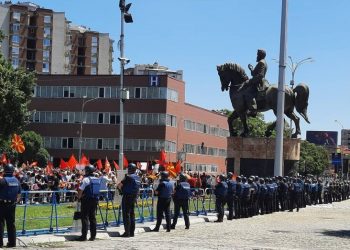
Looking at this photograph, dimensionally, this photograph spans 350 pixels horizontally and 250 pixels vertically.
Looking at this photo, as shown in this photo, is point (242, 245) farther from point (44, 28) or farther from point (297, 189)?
point (44, 28)

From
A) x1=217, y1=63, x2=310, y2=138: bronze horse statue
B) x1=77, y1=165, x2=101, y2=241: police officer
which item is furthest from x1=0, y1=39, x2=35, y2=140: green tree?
x1=77, y1=165, x2=101, y2=241: police officer

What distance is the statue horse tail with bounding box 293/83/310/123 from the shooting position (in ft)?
128

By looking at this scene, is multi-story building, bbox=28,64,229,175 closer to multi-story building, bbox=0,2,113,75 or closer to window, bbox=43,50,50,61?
multi-story building, bbox=0,2,113,75

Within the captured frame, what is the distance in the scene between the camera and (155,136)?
298 ft

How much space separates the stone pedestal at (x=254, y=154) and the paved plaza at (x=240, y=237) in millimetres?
10843

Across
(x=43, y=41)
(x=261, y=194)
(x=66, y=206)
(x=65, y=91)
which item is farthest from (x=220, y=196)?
(x=43, y=41)

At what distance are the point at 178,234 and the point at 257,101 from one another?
1844cm

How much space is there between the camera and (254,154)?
3859 cm

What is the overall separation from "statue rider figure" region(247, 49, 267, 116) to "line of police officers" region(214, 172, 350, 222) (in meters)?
4.20

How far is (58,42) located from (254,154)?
97733 mm

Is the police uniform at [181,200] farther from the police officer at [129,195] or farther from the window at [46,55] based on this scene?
the window at [46,55]

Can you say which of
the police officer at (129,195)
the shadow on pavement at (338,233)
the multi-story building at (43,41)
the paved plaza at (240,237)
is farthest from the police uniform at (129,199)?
the multi-story building at (43,41)

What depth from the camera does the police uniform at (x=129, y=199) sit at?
1914cm

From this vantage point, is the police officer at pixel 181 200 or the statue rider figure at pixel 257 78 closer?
the police officer at pixel 181 200
